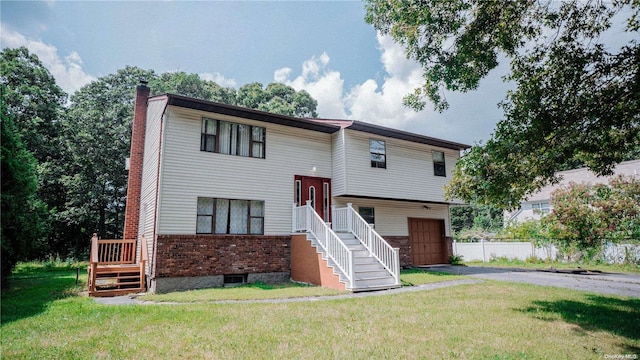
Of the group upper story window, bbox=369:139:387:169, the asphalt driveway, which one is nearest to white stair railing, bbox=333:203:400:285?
upper story window, bbox=369:139:387:169

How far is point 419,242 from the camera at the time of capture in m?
16.6

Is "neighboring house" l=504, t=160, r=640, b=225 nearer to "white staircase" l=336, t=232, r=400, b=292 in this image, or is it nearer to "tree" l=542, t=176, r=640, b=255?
"tree" l=542, t=176, r=640, b=255

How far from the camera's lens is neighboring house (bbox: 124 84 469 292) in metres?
10.8

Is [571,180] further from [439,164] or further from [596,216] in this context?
[439,164]

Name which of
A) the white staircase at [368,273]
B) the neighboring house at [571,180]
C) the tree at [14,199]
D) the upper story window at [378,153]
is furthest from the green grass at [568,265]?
the tree at [14,199]

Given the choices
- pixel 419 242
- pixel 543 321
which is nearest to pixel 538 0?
pixel 543 321

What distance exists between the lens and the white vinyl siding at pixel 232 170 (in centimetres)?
1104

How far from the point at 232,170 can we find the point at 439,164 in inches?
393

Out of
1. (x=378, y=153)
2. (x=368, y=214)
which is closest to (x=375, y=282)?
(x=368, y=214)

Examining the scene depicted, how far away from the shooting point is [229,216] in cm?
1191

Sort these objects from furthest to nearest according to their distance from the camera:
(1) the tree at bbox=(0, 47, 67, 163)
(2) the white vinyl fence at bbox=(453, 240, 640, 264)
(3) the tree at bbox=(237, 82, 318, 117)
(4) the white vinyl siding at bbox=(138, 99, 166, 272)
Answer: (3) the tree at bbox=(237, 82, 318, 117)
(1) the tree at bbox=(0, 47, 67, 163)
(2) the white vinyl fence at bbox=(453, 240, 640, 264)
(4) the white vinyl siding at bbox=(138, 99, 166, 272)

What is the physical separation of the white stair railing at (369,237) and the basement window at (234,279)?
3819 mm

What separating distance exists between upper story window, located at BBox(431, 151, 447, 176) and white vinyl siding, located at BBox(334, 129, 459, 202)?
193mm

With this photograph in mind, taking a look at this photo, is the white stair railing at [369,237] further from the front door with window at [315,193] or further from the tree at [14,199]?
the tree at [14,199]
